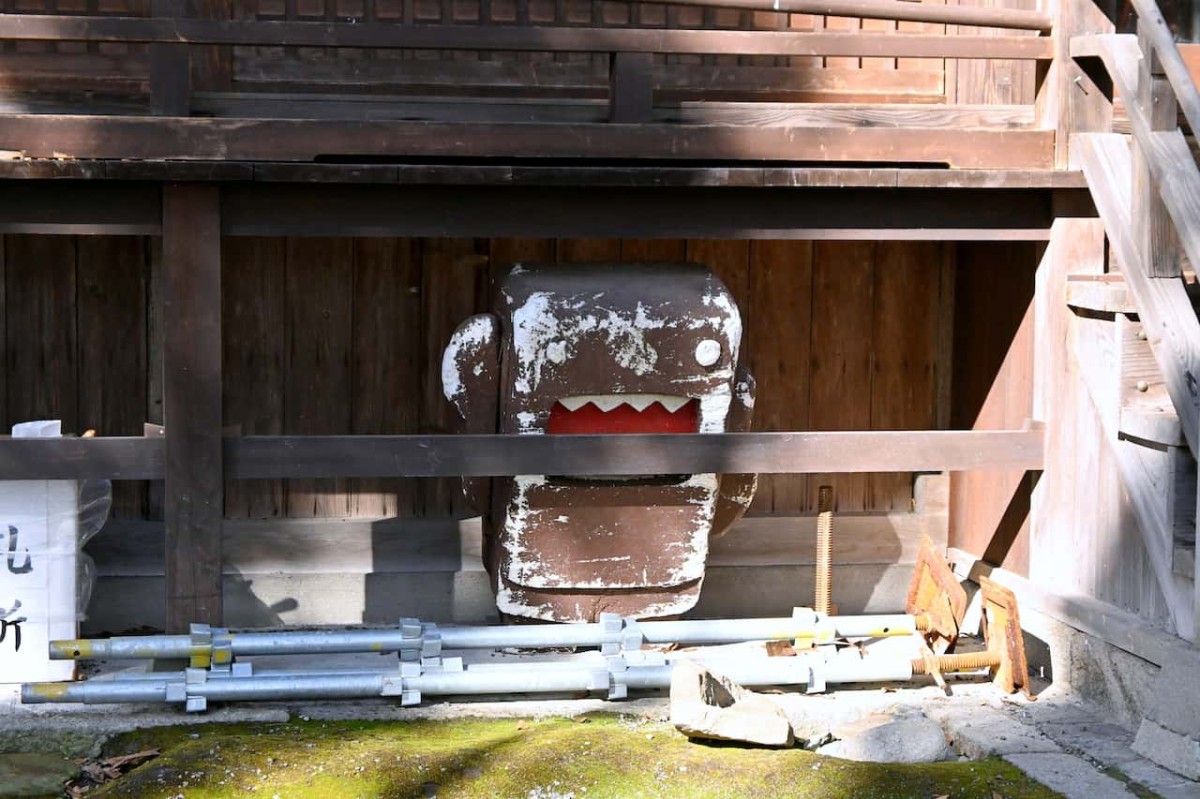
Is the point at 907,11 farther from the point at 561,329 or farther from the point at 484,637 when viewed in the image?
the point at 484,637

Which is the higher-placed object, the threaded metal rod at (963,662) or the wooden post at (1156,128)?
the wooden post at (1156,128)

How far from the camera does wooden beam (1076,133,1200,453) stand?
13.5 feet

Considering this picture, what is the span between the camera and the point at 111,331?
589cm

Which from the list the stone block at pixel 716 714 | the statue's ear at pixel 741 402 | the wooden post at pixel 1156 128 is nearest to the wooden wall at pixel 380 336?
the statue's ear at pixel 741 402

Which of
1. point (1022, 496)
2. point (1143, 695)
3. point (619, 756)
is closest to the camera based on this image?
point (619, 756)

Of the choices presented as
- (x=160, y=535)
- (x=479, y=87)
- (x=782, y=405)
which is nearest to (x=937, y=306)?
(x=782, y=405)

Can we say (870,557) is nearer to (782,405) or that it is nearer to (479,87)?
(782,405)

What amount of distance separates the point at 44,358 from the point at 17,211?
4.59ft

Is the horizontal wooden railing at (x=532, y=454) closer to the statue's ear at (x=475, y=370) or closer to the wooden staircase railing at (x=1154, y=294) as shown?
the statue's ear at (x=475, y=370)

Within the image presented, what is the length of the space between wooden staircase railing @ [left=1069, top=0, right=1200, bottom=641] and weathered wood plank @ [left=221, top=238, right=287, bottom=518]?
3226 millimetres

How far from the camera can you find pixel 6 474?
459 centimetres

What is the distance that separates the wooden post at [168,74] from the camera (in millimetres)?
4598

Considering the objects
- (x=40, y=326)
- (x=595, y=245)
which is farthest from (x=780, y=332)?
(x=40, y=326)

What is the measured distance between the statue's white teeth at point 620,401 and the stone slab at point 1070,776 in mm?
1633
